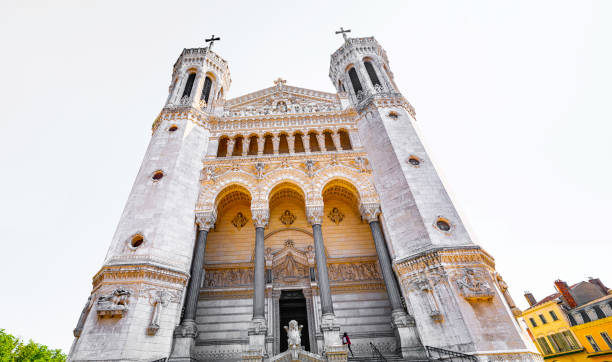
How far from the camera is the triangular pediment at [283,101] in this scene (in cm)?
1977

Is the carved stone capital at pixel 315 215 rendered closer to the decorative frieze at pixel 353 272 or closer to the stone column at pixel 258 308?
the stone column at pixel 258 308

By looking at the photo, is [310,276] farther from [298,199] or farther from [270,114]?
[270,114]

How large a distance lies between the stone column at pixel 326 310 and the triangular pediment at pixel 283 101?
8200 mm

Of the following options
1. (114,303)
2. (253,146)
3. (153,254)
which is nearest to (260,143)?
(253,146)

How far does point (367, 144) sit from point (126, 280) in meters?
13.0

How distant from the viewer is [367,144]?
16.9 m

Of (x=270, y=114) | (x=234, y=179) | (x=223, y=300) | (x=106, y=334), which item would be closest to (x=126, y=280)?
(x=106, y=334)

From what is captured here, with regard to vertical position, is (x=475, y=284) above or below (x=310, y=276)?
below

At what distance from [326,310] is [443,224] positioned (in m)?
6.08

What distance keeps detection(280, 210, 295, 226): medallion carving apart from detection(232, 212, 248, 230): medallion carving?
2.08m

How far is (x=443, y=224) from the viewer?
41.8ft

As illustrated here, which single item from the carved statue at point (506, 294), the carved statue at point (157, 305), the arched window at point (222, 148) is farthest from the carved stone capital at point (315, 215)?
the carved statue at point (506, 294)

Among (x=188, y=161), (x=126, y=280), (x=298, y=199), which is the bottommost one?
(x=126, y=280)

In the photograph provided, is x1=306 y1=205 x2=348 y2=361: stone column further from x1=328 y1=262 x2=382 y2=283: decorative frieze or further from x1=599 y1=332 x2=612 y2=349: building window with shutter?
x1=599 y1=332 x2=612 y2=349: building window with shutter
